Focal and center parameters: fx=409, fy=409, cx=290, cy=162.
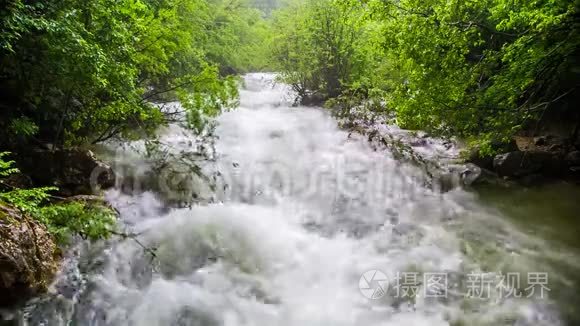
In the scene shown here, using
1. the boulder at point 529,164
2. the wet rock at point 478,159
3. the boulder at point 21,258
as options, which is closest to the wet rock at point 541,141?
the boulder at point 529,164

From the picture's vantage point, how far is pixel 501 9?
5.63m

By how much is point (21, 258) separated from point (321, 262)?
3.42 meters

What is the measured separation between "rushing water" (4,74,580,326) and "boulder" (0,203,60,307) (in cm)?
18

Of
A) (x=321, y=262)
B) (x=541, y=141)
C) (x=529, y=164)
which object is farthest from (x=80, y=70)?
(x=541, y=141)

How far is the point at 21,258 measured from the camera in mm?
3969

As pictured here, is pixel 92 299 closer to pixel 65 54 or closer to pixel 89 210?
pixel 89 210

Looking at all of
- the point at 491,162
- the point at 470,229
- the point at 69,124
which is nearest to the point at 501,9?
the point at 470,229

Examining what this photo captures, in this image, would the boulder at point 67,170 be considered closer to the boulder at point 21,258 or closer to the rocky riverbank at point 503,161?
the boulder at point 21,258

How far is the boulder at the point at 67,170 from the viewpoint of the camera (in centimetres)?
615

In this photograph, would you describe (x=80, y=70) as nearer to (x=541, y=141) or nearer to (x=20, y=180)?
(x=20, y=180)

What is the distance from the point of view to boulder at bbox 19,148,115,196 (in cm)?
615

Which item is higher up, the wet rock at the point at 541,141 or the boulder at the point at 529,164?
the wet rock at the point at 541,141

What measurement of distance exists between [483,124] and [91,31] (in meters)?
6.02

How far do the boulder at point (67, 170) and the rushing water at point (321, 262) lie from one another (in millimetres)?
460
